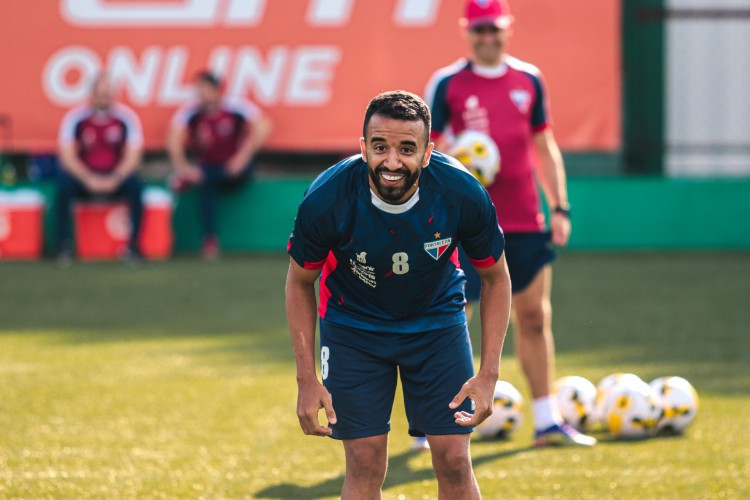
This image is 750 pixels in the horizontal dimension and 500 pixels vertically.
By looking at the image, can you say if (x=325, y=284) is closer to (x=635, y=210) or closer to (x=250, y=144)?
(x=250, y=144)

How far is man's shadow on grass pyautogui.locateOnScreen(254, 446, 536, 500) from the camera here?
600 cm

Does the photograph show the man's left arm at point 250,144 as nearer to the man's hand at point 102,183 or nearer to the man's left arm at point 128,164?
the man's left arm at point 128,164

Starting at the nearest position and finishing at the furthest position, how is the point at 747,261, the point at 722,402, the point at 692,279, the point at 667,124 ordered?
the point at 722,402, the point at 692,279, the point at 747,261, the point at 667,124

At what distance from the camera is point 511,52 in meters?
16.1

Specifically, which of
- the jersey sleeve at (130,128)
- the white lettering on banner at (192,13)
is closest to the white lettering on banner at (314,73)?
the white lettering on banner at (192,13)

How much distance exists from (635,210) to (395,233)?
40.3 ft

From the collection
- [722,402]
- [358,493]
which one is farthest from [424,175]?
[722,402]

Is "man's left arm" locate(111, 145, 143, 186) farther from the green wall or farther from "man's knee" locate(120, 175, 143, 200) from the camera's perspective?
the green wall

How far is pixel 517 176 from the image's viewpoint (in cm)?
700

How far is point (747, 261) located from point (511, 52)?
3.65m

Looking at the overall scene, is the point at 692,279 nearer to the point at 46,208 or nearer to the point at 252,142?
the point at 252,142

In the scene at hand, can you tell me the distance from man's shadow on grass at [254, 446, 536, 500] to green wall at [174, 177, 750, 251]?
9824mm

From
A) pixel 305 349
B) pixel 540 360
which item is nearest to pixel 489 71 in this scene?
pixel 540 360

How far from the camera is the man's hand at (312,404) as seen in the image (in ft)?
14.9
